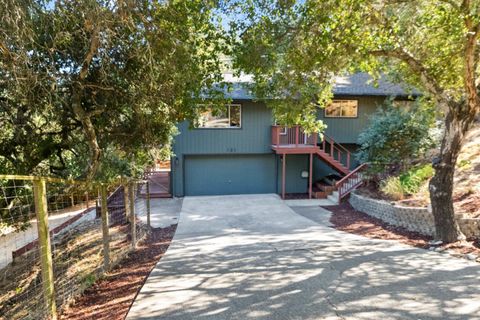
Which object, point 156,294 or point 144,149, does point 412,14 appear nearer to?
point 144,149

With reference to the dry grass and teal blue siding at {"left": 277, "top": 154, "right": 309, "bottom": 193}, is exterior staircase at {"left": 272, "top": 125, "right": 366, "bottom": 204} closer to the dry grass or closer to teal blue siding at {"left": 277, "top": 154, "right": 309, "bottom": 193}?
teal blue siding at {"left": 277, "top": 154, "right": 309, "bottom": 193}

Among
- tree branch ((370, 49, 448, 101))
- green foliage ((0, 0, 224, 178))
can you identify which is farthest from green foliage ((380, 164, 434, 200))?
green foliage ((0, 0, 224, 178))

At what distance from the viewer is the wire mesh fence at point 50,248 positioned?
10.1 feet

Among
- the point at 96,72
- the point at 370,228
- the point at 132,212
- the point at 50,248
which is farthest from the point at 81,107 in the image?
the point at 370,228

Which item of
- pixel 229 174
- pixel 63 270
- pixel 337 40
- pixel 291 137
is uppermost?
pixel 337 40

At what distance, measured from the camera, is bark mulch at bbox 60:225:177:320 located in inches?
137

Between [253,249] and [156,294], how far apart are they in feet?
7.88

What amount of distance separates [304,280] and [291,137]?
29.0ft

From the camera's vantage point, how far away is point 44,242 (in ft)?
9.85

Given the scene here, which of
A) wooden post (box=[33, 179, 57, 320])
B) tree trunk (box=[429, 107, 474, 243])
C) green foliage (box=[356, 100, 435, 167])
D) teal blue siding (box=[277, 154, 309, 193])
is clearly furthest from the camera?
teal blue siding (box=[277, 154, 309, 193])

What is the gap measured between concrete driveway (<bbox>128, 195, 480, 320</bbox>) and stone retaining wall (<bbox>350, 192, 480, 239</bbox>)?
1335 mm

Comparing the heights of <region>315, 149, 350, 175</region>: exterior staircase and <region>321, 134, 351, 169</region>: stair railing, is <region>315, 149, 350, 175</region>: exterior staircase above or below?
below

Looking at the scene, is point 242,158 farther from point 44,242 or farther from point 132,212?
point 44,242

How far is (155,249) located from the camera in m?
6.16
